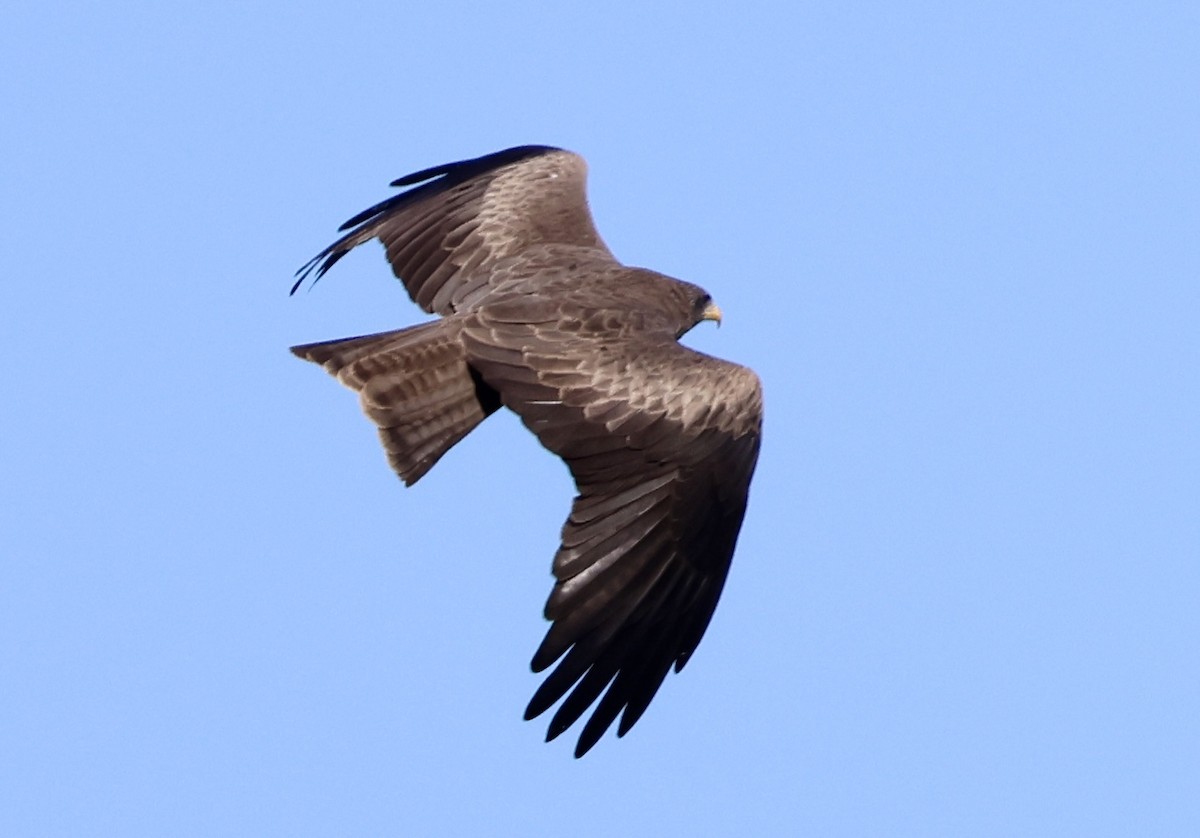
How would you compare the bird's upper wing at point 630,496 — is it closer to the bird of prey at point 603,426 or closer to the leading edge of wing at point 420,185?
the bird of prey at point 603,426

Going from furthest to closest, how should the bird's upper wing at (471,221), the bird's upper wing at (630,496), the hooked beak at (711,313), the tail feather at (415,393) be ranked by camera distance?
the bird's upper wing at (471,221)
the hooked beak at (711,313)
the tail feather at (415,393)
the bird's upper wing at (630,496)

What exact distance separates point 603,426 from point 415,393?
121 cm

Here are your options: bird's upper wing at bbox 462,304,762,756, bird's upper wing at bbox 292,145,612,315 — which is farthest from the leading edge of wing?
bird's upper wing at bbox 462,304,762,756

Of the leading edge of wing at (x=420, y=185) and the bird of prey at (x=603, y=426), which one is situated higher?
the leading edge of wing at (x=420, y=185)

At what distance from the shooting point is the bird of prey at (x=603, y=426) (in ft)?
33.7

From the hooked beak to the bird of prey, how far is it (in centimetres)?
16

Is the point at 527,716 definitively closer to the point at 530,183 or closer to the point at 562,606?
the point at 562,606

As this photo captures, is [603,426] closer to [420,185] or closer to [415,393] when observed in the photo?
[415,393]

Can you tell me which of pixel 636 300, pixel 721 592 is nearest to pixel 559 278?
pixel 636 300

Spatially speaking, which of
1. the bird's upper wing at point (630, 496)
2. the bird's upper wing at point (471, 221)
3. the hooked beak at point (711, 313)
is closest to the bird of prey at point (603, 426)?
the bird's upper wing at point (630, 496)

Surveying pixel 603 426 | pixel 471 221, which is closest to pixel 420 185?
pixel 471 221

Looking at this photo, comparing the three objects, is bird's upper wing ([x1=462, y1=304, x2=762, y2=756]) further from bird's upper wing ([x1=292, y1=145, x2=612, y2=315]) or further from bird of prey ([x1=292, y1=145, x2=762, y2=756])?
bird's upper wing ([x1=292, y1=145, x2=612, y2=315])

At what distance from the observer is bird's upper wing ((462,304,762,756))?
10211 mm

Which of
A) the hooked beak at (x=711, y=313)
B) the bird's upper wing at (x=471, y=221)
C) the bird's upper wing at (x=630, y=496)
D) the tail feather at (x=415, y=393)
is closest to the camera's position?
the bird's upper wing at (x=630, y=496)
